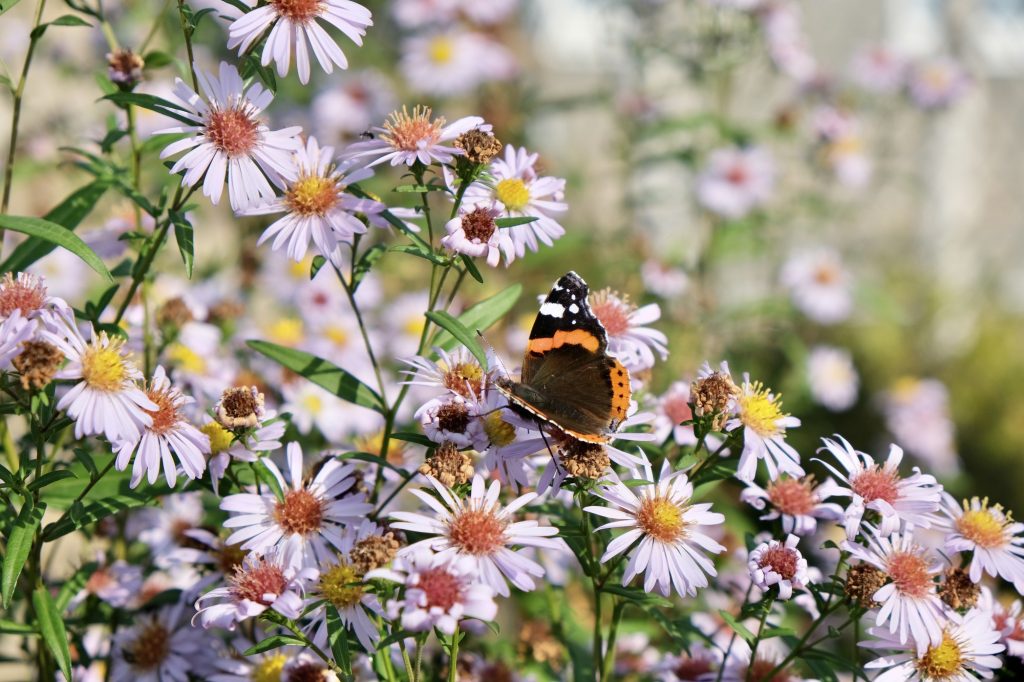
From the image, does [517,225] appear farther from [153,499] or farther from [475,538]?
[153,499]

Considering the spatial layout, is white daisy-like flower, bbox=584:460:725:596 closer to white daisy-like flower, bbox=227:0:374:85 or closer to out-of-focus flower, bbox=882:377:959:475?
white daisy-like flower, bbox=227:0:374:85

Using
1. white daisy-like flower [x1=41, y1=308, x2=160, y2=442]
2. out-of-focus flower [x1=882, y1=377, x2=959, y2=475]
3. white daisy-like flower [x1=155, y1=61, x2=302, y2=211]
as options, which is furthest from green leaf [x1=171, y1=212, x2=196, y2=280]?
out-of-focus flower [x1=882, y1=377, x2=959, y2=475]

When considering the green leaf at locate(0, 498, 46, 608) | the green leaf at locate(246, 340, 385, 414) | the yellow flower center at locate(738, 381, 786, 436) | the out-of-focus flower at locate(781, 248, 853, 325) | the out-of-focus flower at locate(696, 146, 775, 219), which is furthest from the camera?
the out-of-focus flower at locate(781, 248, 853, 325)

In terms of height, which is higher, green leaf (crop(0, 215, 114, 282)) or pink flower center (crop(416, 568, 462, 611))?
green leaf (crop(0, 215, 114, 282))

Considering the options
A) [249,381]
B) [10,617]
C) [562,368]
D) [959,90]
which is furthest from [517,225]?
[959,90]

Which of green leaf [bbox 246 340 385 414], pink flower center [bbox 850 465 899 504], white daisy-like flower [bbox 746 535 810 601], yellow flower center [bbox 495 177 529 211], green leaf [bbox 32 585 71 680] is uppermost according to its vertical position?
yellow flower center [bbox 495 177 529 211]

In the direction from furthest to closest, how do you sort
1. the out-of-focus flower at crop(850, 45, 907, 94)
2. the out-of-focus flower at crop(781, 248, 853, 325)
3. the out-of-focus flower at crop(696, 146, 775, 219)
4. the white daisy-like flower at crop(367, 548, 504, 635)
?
the out-of-focus flower at crop(850, 45, 907, 94), the out-of-focus flower at crop(781, 248, 853, 325), the out-of-focus flower at crop(696, 146, 775, 219), the white daisy-like flower at crop(367, 548, 504, 635)
